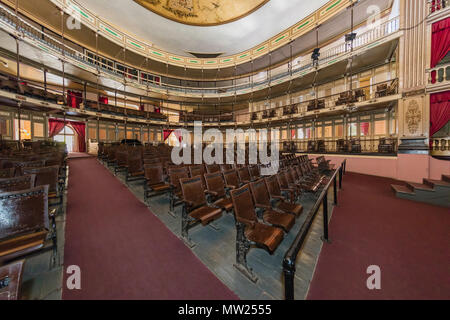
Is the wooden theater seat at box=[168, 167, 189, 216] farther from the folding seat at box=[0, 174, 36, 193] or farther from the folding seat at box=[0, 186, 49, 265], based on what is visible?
the folding seat at box=[0, 174, 36, 193]

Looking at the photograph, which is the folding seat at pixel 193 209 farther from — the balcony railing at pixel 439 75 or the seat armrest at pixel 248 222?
the balcony railing at pixel 439 75

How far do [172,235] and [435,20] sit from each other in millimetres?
→ 11894

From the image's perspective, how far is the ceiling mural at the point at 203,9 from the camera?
11.9m

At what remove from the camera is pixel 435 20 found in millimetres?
6402

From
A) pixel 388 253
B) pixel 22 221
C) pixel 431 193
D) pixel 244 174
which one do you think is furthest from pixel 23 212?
pixel 431 193

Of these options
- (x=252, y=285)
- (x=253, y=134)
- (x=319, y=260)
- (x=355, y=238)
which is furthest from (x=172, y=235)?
(x=253, y=134)

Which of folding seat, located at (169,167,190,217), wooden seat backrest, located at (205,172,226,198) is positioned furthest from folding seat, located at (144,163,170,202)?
wooden seat backrest, located at (205,172,226,198)

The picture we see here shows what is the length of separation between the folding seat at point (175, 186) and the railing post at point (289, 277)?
7.56ft

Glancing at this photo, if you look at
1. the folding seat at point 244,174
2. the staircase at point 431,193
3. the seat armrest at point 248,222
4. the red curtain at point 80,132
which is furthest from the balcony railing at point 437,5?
the red curtain at point 80,132

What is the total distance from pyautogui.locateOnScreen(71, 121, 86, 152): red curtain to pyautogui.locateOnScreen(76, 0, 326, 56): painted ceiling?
923cm

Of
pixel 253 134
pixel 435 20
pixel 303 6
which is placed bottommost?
pixel 253 134

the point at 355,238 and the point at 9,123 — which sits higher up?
the point at 9,123

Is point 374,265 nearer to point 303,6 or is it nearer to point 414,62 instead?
point 414,62

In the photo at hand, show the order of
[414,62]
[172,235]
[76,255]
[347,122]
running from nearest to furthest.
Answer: [76,255] < [172,235] < [414,62] < [347,122]
